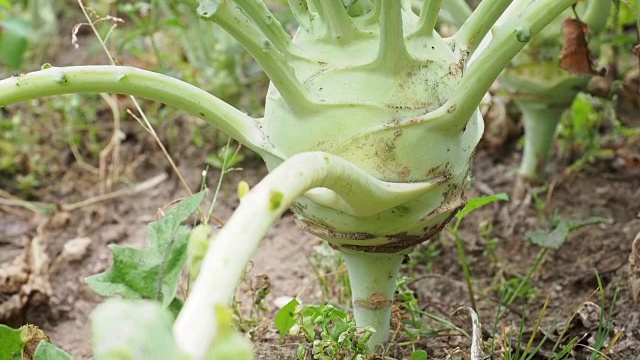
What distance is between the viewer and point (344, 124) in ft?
3.29

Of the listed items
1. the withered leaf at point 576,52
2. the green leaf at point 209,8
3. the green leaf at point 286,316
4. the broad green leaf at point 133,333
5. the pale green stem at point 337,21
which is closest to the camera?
the broad green leaf at point 133,333

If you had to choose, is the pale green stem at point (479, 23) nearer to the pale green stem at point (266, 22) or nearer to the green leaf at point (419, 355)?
the pale green stem at point (266, 22)

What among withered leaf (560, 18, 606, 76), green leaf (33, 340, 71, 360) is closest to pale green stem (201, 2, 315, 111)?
green leaf (33, 340, 71, 360)

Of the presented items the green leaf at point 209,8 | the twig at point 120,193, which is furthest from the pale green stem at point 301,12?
the twig at point 120,193

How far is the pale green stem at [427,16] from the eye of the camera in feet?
3.47

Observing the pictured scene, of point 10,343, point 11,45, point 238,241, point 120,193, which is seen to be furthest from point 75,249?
point 238,241

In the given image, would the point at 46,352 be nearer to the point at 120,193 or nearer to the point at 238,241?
the point at 238,241

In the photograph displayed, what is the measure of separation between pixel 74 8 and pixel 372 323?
100 inches

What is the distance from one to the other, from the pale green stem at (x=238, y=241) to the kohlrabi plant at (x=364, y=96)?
0.09 meters

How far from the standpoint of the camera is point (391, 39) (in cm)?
100

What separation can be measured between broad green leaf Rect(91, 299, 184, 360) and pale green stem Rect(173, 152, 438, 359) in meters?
0.02

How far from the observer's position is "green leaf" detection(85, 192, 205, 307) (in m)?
1.18

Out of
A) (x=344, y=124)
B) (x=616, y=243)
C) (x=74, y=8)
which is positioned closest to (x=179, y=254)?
(x=344, y=124)

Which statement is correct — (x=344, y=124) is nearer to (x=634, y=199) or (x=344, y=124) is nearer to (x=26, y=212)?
(x=634, y=199)
